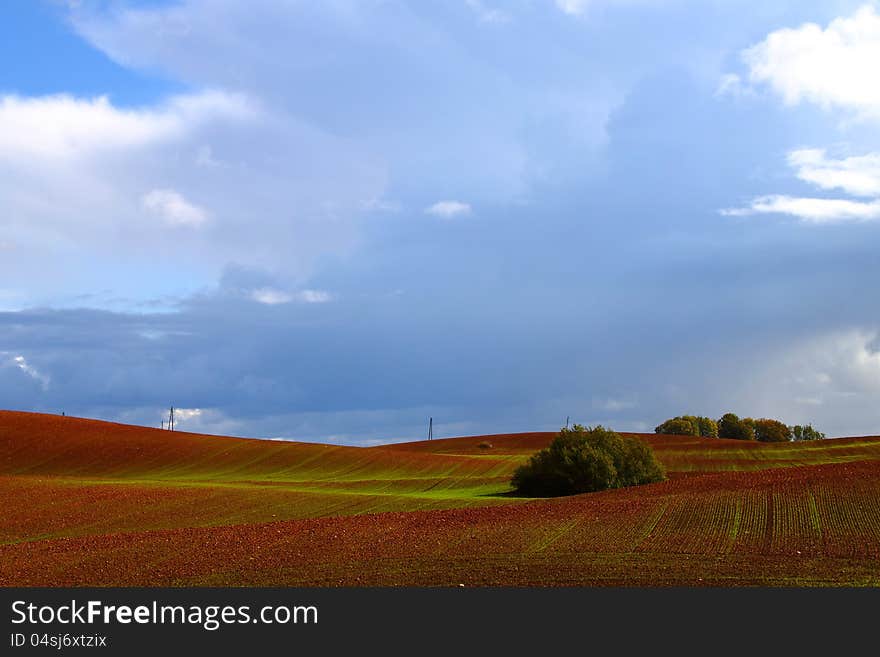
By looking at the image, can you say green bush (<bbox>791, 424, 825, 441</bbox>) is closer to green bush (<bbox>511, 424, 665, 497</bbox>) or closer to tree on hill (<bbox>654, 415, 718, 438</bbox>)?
tree on hill (<bbox>654, 415, 718, 438</bbox>)

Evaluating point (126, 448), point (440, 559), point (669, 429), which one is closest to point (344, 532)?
point (440, 559)

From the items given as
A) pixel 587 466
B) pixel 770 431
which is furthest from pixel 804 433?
pixel 587 466

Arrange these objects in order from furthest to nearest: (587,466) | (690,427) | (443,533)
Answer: (690,427)
(587,466)
(443,533)

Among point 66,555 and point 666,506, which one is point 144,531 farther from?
point 666,506

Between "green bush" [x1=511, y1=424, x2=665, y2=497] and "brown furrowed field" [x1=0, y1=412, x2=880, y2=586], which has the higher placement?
"green bush" [x1=511, y1=424, x2=665, y2=497]

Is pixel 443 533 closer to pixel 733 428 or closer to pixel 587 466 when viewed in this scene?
pixel 587 466

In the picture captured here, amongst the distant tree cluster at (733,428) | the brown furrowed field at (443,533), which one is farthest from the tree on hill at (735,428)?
the brown furrowed field at (443,533)

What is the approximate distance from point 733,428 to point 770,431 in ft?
21.8

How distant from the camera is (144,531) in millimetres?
33281

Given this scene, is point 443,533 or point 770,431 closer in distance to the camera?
point 443,533

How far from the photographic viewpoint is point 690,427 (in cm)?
14862

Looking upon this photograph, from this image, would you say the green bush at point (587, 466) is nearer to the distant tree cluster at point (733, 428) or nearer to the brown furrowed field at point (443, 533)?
the brown furrowed field at point (443, 533)

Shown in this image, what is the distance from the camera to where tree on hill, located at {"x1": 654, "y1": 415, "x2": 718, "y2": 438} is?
148625 mm

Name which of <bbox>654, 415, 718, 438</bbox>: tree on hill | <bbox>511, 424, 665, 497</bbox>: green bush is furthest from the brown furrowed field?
<bbox>654, 415, 718, 438</bbox>: tree on hill
